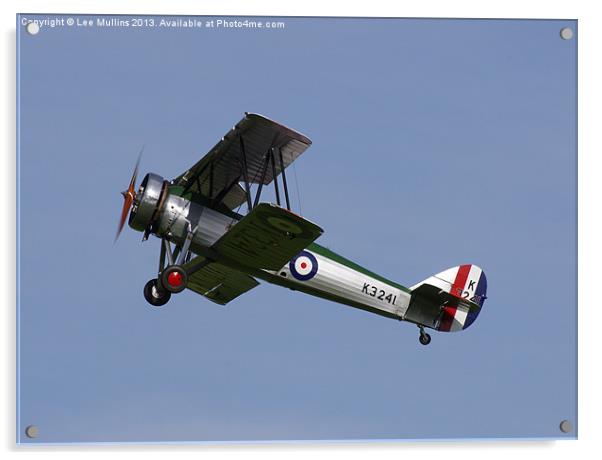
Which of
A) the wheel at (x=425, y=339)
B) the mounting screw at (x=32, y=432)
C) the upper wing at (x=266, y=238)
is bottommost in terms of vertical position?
the mounting screw at (x=32, y=432)

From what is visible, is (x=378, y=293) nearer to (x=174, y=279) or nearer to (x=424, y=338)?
(x=424, y=338)

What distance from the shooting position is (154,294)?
41.5 ft

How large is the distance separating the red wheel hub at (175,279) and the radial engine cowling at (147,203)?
55 centimetres

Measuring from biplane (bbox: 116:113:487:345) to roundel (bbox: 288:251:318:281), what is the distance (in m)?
0.01

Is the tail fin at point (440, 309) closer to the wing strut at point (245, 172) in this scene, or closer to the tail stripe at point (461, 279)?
the tail stripe at point (461, 279)

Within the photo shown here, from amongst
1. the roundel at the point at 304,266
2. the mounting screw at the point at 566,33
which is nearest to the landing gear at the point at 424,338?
the roundel at the point at 304,266

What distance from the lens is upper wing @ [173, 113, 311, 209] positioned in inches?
473

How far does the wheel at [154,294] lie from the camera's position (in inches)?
498

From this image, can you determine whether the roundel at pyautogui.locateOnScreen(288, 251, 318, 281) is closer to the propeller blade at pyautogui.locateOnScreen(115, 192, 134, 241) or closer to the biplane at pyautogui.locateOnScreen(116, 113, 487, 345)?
the biplane at pyautogui.locateOnScreen(116, 113, 487, 345)

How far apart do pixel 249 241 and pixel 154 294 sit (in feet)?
4.08

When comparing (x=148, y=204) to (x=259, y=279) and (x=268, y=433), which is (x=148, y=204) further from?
(x=268, y=433)

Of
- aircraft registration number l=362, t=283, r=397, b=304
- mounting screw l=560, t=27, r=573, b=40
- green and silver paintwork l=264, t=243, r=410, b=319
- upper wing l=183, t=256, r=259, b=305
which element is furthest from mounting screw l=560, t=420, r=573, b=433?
upper wing l=183, t=256, r=259, b=305

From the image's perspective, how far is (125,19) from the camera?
11.0 meters

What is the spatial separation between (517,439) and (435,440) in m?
0.74
